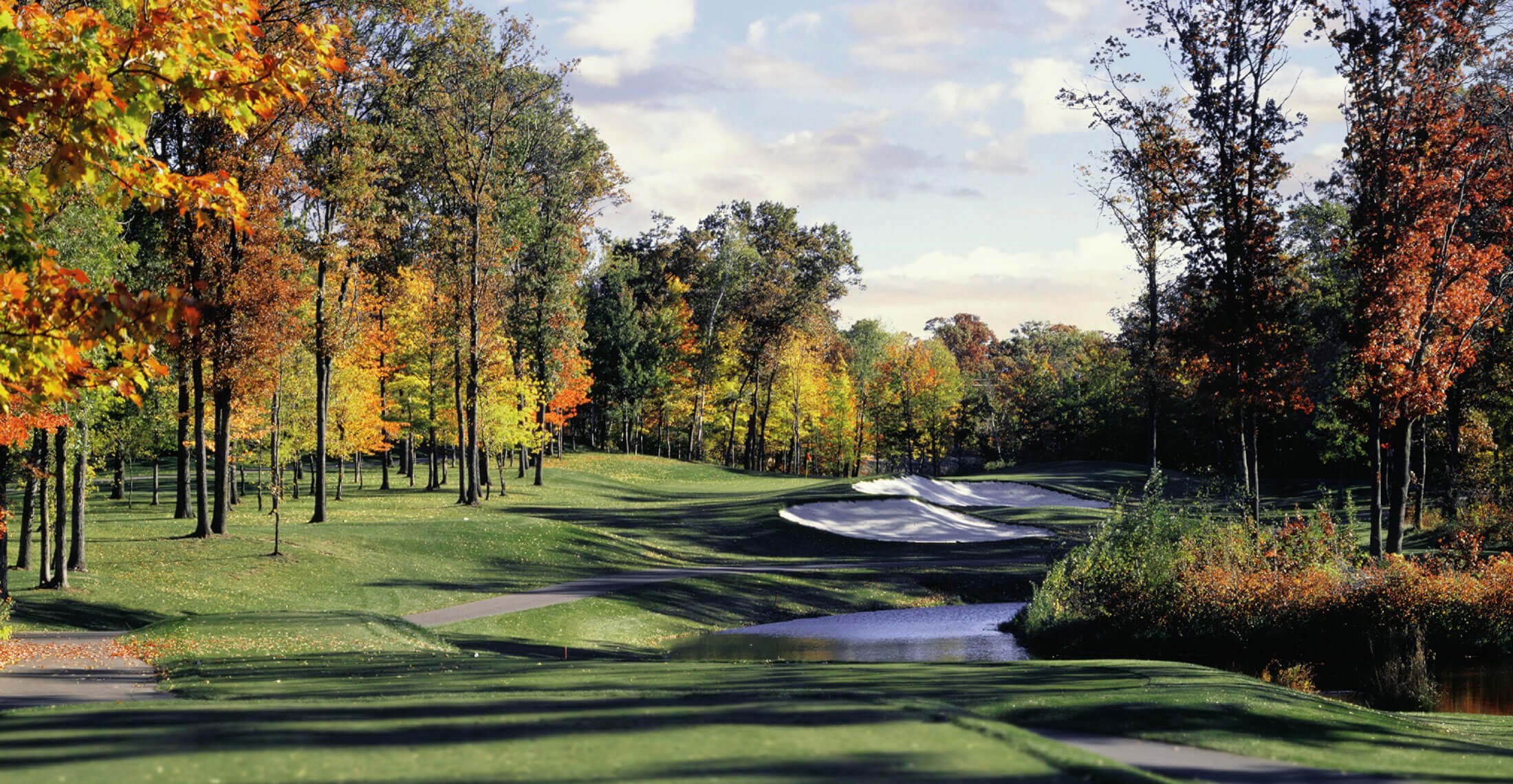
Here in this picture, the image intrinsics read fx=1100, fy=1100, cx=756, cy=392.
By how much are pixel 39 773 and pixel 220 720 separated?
1736mm

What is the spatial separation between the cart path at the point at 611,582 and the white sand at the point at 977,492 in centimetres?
1537

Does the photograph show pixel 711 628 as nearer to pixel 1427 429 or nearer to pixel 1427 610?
pixel 1427 610

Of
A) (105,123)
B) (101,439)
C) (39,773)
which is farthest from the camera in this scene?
(101,439)

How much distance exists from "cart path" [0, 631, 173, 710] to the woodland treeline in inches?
125

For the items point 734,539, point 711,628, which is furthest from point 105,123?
point 734,539

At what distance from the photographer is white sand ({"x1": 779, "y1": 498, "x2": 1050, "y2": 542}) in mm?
40906

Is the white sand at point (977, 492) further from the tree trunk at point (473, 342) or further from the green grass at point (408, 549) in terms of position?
the tree trunk at point (473, 342)

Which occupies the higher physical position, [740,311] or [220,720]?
[740,311]

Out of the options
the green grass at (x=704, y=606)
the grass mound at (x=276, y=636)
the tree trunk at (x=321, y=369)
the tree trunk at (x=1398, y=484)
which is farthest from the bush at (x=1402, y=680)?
the tree trunk at (x=321, y=369)

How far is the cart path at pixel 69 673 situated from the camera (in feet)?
39.4

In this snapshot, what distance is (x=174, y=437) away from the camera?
49094mm

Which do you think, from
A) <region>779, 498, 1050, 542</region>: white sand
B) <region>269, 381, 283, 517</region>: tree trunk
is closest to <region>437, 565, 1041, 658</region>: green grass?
<region>779, 498, 1050, 542</region>: white sand

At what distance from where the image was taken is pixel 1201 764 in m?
8.45

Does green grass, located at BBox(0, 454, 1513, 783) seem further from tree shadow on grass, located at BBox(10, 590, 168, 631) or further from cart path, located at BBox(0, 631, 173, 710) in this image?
cart path, located at BBox(0, 631, 173, 710)
